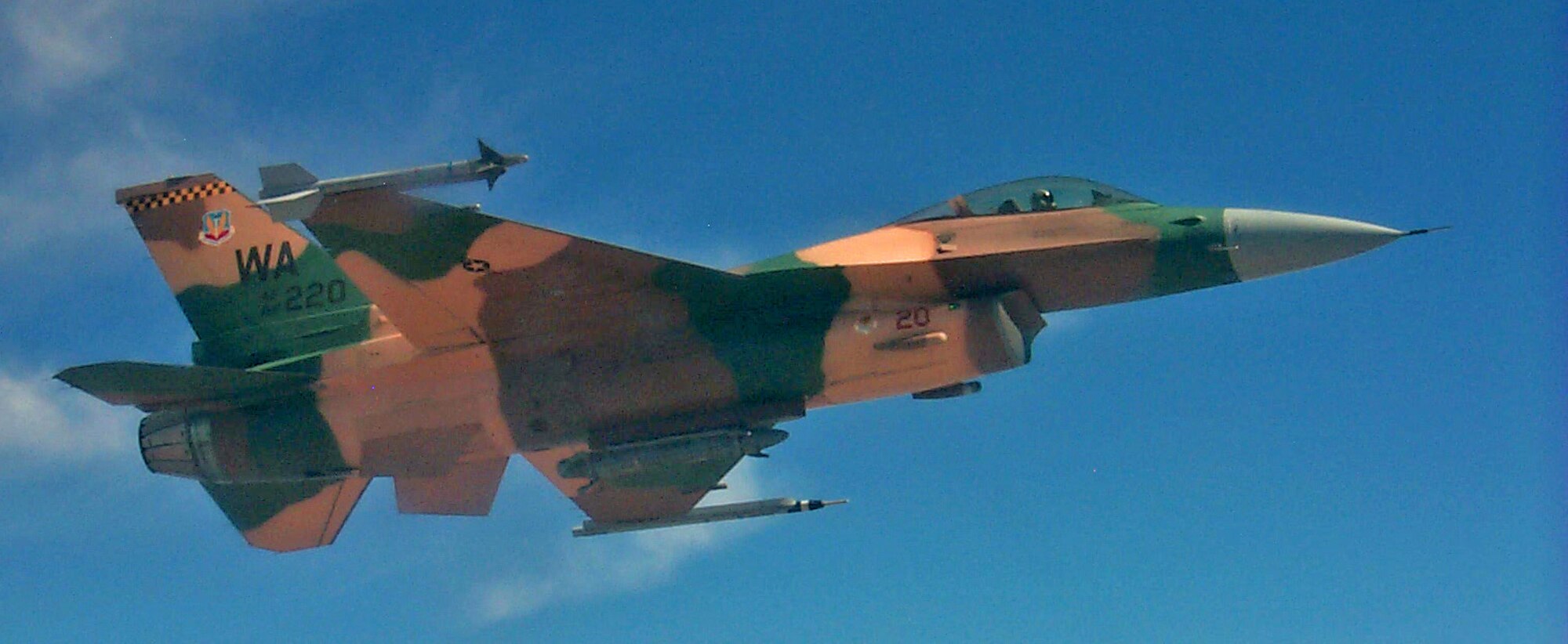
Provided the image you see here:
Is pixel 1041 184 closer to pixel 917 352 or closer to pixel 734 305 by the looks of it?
pixel 917 352

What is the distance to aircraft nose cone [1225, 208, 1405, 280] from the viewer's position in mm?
16500

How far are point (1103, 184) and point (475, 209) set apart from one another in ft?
26.8

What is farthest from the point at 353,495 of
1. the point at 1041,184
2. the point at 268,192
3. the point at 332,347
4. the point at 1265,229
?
the point at 1265,229

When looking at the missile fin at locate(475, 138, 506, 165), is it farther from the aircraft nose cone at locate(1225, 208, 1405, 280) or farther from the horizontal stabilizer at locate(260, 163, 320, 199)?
the aircraft nose cone at locate(1225, 208, 1405, 280)

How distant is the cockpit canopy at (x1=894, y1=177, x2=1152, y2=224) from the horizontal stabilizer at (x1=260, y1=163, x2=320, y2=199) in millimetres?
7849

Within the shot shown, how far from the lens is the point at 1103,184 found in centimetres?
1722

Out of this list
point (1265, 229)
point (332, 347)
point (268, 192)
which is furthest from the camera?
point (332, 347)

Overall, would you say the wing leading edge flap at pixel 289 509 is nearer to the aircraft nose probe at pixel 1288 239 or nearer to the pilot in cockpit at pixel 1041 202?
the pilot in cockpit at pixel 1041 202

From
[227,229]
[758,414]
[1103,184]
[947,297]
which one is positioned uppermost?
[227,229]

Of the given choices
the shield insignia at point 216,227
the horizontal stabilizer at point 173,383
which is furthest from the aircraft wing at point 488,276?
the shield insignia at point 216,227

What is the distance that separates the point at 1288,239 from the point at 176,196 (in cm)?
1614

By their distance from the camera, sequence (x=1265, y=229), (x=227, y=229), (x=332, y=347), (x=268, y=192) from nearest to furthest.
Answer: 1. (x=268, y=192)
2. (x=1265, y=229)
3. (x=332, y=347)
4. (x=227, y=229)

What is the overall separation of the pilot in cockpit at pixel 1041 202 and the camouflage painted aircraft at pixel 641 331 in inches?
0.9

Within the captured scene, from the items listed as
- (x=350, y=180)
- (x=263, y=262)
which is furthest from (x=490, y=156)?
(x=263, y=262)
